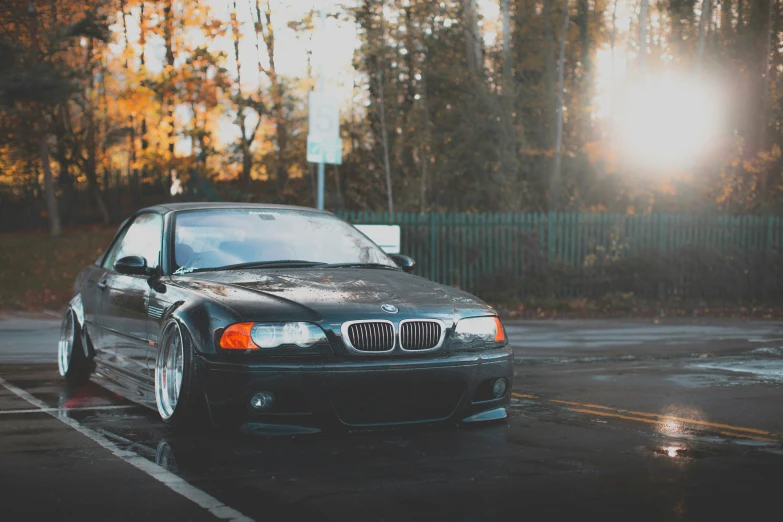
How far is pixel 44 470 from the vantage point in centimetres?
542

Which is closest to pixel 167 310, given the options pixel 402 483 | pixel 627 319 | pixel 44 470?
pixel 44 470

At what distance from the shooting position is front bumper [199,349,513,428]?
5.89 meters

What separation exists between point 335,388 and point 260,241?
5.96ft

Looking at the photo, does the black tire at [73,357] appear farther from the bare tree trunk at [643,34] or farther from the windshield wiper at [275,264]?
the bare tree trunk at [643,34]

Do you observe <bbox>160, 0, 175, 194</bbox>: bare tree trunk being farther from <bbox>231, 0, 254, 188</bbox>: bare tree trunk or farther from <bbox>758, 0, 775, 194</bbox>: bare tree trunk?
<bbox>758, 0, 775, 194</bbox>: bare tree trunk

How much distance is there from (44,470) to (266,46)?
29815 mm

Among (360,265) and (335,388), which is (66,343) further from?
(335,388)

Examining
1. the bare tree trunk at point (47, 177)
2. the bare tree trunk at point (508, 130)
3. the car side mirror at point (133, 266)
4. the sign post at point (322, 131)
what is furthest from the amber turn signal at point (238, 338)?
the bare tree trunk at point (47, 177)

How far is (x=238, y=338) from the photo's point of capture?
19.6ft

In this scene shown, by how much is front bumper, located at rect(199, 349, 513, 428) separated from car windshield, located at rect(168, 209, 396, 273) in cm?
136

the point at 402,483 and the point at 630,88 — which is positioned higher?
the point at 630,88

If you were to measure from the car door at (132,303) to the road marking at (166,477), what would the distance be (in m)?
0.59

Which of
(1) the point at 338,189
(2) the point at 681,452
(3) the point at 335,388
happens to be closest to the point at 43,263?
(1) the point at 338,189

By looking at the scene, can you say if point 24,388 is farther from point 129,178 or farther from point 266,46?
point 129,178
